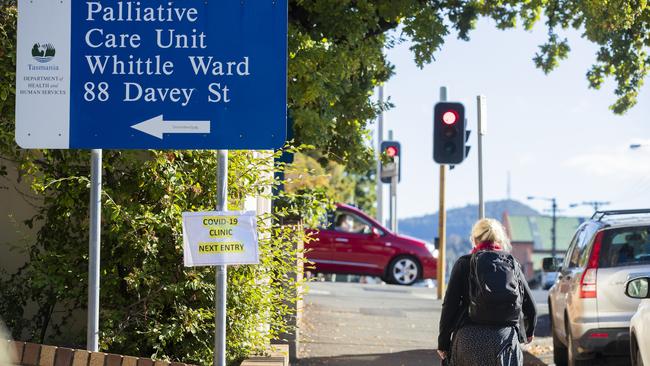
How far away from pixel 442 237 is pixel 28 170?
14.7 m

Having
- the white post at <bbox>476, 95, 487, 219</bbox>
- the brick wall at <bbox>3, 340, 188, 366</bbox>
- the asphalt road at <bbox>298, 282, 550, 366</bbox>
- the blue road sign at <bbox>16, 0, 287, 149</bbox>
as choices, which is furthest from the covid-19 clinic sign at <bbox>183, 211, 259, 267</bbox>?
the white post at <bbox>476, 95, 487, 219</bbox>

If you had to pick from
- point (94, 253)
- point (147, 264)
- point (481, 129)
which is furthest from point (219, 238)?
point (481, 129)

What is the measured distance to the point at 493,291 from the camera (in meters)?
6.98

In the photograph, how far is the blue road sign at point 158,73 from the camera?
628 centimetres

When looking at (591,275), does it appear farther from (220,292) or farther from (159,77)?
(159,77)

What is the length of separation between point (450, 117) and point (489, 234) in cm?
1127

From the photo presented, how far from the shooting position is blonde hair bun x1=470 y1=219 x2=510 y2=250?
718cm

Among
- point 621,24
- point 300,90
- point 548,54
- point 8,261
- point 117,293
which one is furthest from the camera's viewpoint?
point 548,54

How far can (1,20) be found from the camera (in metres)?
8.79

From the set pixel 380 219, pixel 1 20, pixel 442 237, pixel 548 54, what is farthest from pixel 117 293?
pixel 380 219

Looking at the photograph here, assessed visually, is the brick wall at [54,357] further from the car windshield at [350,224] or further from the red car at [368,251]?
the car windshield at [350,224]

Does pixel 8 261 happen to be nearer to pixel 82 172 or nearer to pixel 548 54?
pixel 82 172

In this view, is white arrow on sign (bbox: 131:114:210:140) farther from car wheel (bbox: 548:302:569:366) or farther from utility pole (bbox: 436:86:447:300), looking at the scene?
utility pole (bbox: 436:86:447:300)

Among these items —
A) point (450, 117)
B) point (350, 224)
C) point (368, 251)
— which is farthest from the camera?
point (350, 224)
